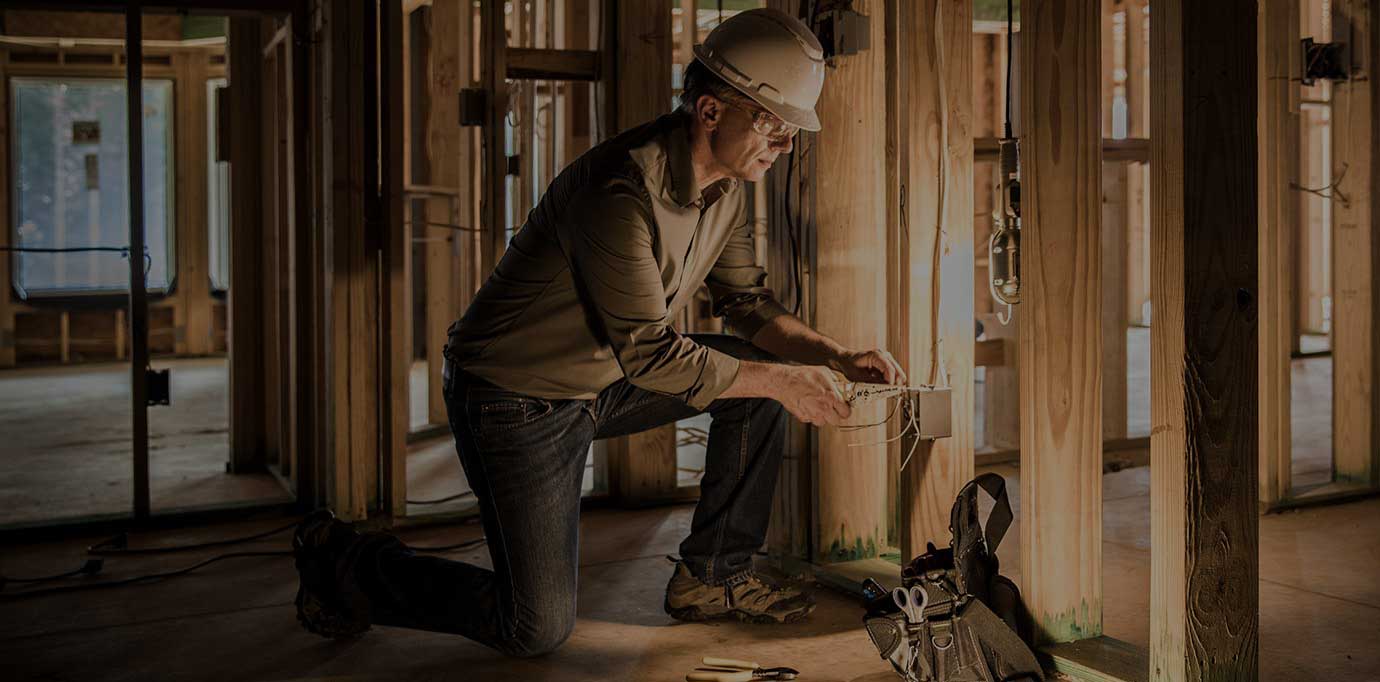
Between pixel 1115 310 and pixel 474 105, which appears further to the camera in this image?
pixel 1115 310

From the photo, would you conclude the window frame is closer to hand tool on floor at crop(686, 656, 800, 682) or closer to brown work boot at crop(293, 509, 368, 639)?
brown work boot at crop(293, 509, 368, 639)

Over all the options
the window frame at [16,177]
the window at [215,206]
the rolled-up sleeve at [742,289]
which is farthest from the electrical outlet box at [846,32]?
the window at [215,206]

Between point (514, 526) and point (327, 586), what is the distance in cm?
45

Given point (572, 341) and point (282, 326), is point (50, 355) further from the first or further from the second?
point (572, 341)

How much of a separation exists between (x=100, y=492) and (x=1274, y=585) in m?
3.72

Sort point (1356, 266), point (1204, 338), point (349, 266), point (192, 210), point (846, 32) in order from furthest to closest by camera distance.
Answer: point (192, 210) → point (1356, 266) → point (349, 266) → point (846, 32) → point (1204, 338)

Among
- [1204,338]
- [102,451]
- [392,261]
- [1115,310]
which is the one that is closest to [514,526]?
[1204,338]

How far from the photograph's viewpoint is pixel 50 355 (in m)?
10.0

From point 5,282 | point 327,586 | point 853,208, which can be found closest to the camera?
point 327,586

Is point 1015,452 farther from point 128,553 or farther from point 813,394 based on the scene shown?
point 128,553

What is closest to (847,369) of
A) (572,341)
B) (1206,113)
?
(572,341)

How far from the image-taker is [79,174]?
1070cm

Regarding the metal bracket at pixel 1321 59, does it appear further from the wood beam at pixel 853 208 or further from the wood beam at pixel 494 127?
the wood beam at pixel 494 127

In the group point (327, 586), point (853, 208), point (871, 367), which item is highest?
point (853, 208)
